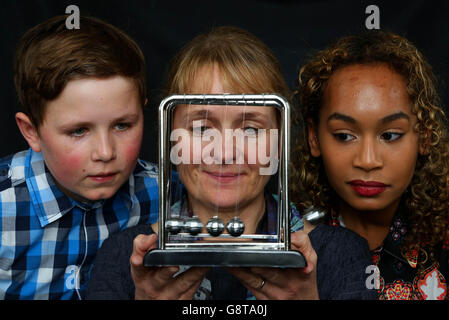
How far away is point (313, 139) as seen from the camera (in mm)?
1645

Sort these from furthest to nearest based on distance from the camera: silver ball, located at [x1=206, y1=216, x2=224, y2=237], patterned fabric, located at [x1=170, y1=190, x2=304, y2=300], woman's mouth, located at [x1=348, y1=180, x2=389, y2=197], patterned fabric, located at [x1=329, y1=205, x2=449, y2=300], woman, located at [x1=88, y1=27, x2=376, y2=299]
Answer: patterned fabric, located at [x1=329, y1=205, x2=449, y2=300], woman's mouth, located at [x1=348, y1=180, x2=389, y2=197], patterned fabric, located at [x1=170, y1=190, x2=304, y2=300], woman, located at [x1=88, y1=27, x2=376, y2=299], silver ball, located at [x1=206, y1=216, x2=224, y2=237]

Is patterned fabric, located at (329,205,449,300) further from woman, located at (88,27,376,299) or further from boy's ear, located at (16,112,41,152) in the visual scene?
boy's ear, located at (16,112,41,152)

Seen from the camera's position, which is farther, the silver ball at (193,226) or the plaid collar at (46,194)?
the plaid collar at (46,194)

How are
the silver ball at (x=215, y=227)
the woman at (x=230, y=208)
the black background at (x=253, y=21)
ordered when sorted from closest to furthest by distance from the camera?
the silver ball at (x=215, y=227) < the woman at (x=230, y=208) < the black background at (x=253, y=21)

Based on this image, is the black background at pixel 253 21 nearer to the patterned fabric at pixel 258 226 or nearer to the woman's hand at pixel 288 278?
the patterned fabric at pixel 258 226

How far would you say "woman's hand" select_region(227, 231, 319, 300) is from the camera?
1225mm

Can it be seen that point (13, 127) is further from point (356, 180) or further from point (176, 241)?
point (356, 180)

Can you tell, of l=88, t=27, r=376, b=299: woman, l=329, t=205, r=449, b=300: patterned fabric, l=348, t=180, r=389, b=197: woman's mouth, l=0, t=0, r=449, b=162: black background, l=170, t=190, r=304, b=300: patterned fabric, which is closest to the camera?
l=88, t=27, r=376, b=299: woman

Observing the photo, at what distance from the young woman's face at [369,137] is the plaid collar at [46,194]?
1.85ft

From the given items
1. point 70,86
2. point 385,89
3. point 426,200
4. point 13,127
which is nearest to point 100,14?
point 13,127

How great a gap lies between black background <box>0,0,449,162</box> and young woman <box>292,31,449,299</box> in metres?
0.31

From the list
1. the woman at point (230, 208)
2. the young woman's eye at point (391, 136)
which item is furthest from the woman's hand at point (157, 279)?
the young woman's eye at point (391, 136)

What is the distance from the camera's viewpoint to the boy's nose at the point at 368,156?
144 cm

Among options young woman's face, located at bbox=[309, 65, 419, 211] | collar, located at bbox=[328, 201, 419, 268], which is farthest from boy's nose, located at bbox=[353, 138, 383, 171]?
collar, located at bbox=[328, 201, 419, 268]
